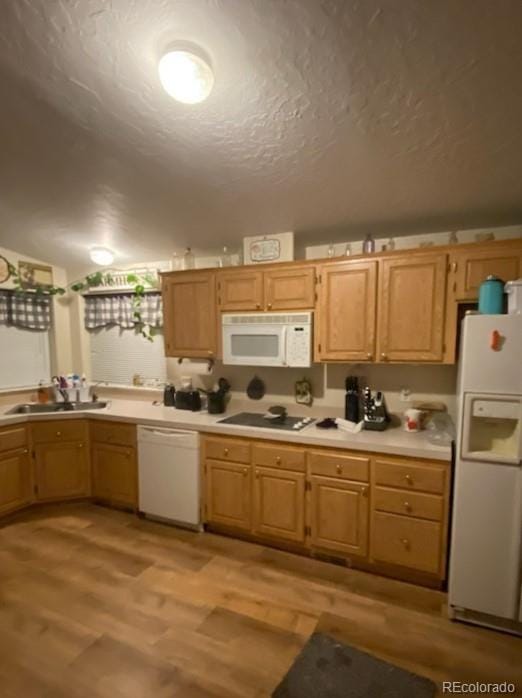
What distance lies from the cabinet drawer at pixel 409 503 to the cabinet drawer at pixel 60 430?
8.39 feet

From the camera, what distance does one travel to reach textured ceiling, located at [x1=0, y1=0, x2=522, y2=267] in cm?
119

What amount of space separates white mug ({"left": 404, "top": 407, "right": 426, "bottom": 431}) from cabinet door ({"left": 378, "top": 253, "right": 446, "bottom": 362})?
39cm

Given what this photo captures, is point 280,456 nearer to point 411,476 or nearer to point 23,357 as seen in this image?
point 411,476

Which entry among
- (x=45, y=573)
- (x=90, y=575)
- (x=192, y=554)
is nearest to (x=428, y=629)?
(x=192, y=554)

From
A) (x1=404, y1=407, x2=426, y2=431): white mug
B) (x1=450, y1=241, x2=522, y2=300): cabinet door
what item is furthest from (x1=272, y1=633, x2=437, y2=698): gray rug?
(x1=450, y1=241, x2=522, y2=300): cabinet door

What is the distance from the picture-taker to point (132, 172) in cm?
209

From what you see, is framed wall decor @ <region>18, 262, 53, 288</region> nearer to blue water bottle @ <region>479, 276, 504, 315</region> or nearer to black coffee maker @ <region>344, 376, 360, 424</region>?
black coffee maker @ <region>344, 376, 360, 424</region>

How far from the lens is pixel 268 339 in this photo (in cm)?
269

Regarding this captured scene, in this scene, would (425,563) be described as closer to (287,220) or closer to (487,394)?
(487,394)

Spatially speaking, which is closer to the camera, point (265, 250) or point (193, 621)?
point (193, 621)

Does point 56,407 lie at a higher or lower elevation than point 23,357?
lower

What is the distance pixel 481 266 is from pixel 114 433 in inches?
120

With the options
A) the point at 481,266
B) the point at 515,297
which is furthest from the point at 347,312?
the point at 515,297

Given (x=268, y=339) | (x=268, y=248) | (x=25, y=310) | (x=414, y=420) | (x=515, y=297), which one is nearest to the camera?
(x=515, y=297)
